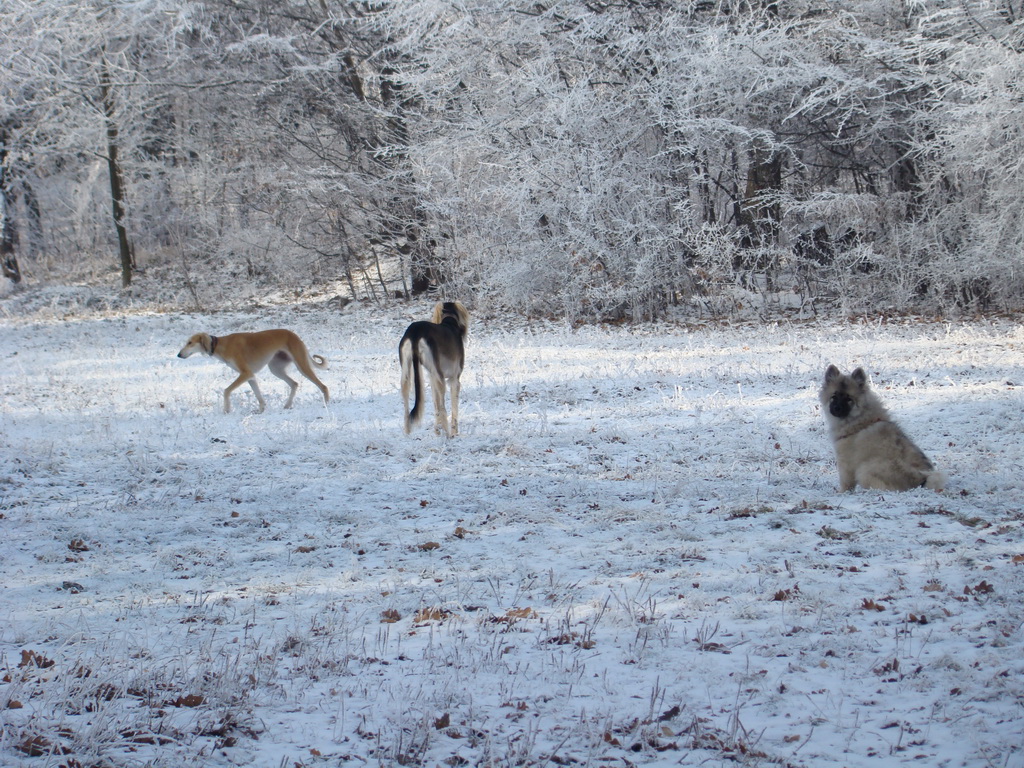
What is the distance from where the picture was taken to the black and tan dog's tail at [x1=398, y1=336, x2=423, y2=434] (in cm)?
870

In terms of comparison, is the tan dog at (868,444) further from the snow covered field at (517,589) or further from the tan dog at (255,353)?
the tan dog at (255,353)

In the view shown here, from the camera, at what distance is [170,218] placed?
30797 millimetres

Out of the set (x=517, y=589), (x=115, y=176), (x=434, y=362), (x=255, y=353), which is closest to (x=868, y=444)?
(x=517, y=589)

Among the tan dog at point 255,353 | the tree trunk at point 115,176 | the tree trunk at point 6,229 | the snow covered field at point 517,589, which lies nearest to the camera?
the snow covered field at point 517,589

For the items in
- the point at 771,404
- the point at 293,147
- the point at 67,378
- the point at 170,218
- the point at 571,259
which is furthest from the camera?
the point at 170,218

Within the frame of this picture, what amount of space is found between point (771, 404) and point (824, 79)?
38.6 ft

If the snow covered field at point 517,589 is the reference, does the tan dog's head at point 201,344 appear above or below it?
above

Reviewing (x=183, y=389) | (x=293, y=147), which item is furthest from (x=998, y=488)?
(x=293, y=147)

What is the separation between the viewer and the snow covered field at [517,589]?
326 centimetres

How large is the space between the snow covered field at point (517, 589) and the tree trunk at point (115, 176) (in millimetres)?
21626

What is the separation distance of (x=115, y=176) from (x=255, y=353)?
22901mm

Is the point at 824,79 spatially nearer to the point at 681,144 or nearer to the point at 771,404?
the point at 681,144

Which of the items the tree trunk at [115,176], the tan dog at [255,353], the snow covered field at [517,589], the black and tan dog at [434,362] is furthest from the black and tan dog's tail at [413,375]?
the tree trunk at [115,176]

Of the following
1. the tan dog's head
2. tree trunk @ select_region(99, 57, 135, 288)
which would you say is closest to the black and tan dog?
the tan dog's head
